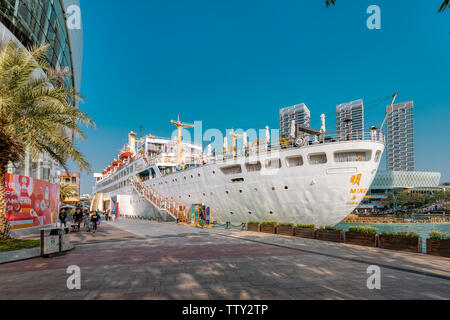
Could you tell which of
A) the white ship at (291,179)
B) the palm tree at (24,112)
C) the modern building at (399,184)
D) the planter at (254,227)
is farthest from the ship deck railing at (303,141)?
the modern building at (399,184)

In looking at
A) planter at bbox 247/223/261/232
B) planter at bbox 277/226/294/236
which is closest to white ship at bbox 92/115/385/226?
planter at bbox 247/223/261/232

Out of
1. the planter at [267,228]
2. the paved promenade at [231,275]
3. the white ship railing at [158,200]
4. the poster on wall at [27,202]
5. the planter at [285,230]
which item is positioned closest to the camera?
the paved promenade at [231,275]

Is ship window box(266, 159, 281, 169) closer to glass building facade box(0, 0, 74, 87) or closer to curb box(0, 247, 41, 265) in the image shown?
glass building facade box(0, 0, 74, 87)

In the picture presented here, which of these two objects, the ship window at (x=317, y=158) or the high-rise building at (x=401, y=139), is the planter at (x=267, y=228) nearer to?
the ship window at (x=317, y=158)

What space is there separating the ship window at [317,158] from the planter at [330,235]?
569 cm

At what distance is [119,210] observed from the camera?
159ft

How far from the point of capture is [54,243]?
10117 millimetres

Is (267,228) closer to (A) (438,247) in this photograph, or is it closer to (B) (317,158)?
(B) (317,158)

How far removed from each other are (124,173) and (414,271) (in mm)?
52278

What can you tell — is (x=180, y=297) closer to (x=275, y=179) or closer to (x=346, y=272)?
(x=346, y=272)

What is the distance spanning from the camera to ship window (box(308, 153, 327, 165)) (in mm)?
17875

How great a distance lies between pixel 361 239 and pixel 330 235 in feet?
5.47

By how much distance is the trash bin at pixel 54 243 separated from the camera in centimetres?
980

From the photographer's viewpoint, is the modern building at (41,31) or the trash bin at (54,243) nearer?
the trash bin at (54,243)
